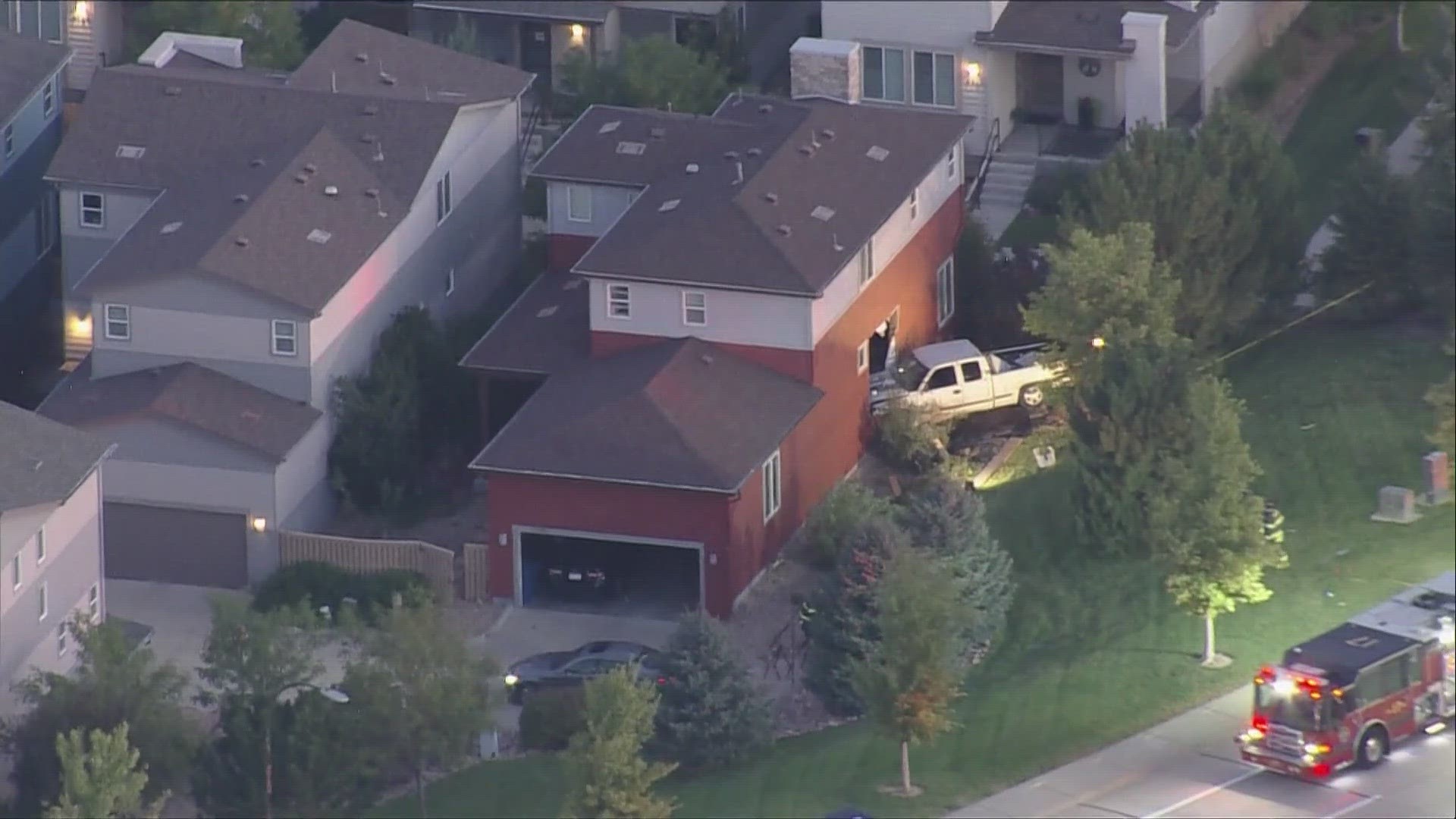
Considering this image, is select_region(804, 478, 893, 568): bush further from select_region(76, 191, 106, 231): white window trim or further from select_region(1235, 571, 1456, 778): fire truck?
select_region(76, 191, 106, 231): white window trim

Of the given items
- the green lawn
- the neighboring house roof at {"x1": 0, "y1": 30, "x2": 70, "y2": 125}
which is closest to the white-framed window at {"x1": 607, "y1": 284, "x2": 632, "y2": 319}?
the green lawn

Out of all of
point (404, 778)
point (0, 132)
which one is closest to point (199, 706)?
point (404, 778)

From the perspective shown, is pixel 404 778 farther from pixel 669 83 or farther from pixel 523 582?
pixel 669 83

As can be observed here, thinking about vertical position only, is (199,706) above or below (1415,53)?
below

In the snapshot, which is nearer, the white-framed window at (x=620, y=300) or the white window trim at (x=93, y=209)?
the white-framed window at (x=620, y=300)

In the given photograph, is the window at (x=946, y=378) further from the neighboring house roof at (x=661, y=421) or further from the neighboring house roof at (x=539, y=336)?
the neighboring house roof at (x=539, y=336)

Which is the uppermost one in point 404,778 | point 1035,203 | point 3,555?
point 1035,203

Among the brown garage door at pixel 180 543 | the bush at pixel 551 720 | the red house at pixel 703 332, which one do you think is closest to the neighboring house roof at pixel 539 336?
the red house at pixel 703 332
